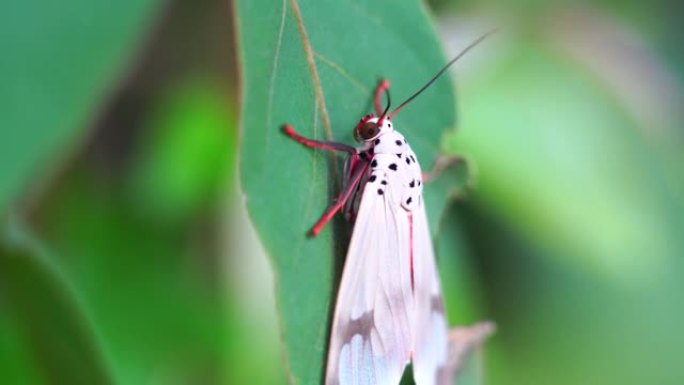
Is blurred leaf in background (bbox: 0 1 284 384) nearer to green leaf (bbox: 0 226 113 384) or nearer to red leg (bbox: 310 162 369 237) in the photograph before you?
green leaf (bbox: 0 226 113 384)

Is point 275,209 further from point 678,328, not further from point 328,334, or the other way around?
point 678,328

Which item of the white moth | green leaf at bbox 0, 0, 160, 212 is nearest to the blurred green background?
green leaf at bbox 0, 0, 160, 212

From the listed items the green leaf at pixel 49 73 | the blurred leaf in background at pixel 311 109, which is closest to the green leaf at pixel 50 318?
the green leaf at pixel 49 73

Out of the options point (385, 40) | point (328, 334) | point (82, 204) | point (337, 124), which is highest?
point (82, 204)

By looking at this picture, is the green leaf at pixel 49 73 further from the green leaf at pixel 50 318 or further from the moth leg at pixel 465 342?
the moth leg at pixel 465 342

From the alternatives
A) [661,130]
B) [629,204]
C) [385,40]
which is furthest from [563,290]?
[385,40]
